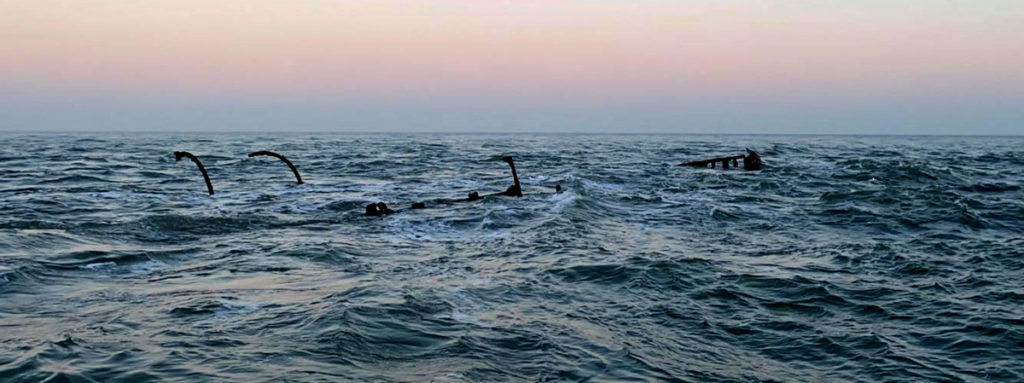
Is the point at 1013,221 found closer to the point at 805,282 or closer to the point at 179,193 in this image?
the point at 805,282

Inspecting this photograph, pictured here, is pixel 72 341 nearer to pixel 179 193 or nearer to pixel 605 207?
pixel 605 207

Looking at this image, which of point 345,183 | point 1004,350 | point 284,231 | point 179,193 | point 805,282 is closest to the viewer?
point 1004,350

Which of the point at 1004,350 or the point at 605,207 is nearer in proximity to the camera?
the point at 1004,350

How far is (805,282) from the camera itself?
13508 millimetres

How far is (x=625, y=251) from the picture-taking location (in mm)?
16984

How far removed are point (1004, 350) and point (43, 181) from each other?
34.8 meters

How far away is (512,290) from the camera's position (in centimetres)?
1280

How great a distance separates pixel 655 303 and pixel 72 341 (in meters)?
7.84

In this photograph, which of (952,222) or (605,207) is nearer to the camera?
(952,222)

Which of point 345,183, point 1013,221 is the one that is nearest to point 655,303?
point 1013,221

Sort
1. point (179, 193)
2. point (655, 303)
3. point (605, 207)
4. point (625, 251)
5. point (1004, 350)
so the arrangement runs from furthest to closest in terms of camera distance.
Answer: point (179, 193) < point (605, 207) < point (625, 251) < point (655, 303) < point (1004, 350)

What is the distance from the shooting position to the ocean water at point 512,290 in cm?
882

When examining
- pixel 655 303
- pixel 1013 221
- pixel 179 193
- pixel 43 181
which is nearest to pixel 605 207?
pixel 1013 221

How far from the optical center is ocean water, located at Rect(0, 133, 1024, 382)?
28.9 ft
